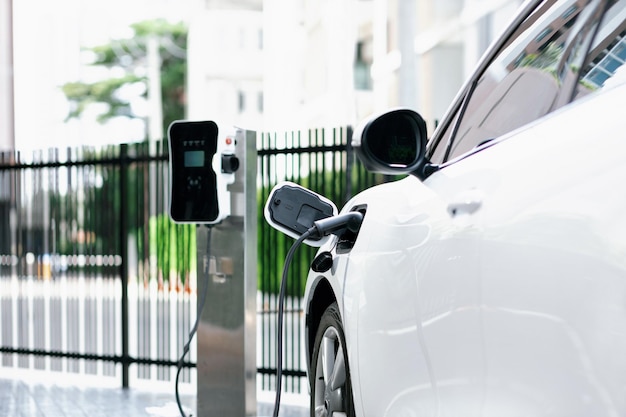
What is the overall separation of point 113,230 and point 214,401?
3.55 metres

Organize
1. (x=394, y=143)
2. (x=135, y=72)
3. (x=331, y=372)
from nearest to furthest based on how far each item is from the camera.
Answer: (x=394, y=143) → (x=331, y=372) → (x=135, y=72)

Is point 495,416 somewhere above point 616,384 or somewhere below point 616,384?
below

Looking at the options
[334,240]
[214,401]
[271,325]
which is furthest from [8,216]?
[334,240]

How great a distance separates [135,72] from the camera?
5809 centimetres

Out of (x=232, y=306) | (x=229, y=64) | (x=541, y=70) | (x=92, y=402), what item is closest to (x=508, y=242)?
(x=541, y=70)

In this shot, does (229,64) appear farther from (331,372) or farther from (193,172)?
(331,372)

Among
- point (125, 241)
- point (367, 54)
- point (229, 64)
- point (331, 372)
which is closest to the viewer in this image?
point (331, 372)

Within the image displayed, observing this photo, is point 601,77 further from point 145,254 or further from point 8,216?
point 8,216

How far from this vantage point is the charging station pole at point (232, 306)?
6.04 m

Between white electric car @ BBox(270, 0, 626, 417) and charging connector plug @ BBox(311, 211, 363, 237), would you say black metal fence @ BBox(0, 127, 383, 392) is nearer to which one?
charging connector plug @ BBox(311, 211, 363, 237)

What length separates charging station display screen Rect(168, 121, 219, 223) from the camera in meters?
6.03

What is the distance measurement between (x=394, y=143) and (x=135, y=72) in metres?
56.6

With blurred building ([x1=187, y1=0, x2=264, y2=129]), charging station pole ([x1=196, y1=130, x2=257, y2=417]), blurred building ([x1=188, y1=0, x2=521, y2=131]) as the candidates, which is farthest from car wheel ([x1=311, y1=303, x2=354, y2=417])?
blurred building ([x1=187, y1=0, x2=264, y2=129])

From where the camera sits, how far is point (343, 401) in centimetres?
375
